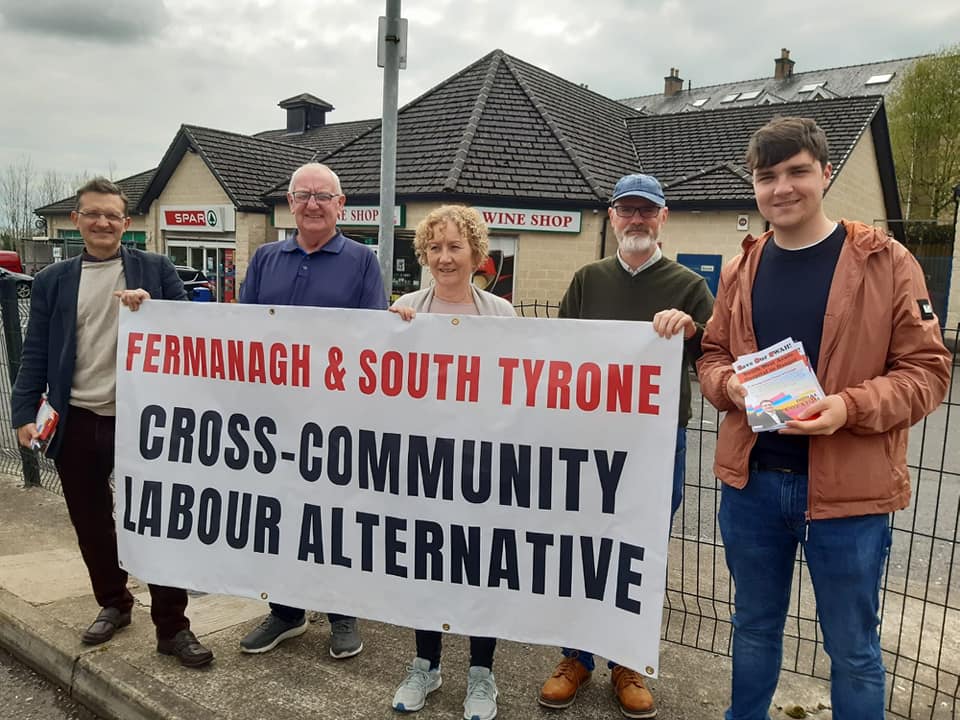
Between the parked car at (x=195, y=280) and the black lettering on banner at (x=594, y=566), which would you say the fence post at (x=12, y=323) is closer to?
the black lettering on banner at (x=594, y=566)

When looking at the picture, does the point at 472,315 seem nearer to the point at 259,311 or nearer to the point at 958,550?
the point at 259,311

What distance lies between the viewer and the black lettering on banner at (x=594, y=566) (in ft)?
8.27

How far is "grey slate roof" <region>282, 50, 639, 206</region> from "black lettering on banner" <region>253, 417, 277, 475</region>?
12589 mm

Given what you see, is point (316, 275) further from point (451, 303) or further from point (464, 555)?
point (464, 555)

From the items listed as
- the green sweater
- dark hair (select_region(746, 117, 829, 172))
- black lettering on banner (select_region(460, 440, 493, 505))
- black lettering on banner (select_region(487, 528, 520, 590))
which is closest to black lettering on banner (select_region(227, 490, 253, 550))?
black lettering on banner (select_region(460, 440, 493, 505))

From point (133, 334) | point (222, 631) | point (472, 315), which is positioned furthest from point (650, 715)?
point (133, 334)

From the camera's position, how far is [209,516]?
3002 millimetres

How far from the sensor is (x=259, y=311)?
117 inches

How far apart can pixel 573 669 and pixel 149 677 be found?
5.59ft

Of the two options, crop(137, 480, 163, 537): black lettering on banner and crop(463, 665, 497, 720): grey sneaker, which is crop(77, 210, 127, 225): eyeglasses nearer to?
crop(137, 480, 163, 537): black lettering on banner

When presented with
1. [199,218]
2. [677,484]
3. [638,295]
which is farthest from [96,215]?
[199,218]

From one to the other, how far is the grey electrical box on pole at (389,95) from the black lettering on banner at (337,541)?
103 inches

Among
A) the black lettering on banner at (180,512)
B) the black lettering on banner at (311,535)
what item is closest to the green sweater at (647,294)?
the black lettering on banner at (311,535)

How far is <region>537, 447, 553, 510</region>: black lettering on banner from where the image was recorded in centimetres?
258
